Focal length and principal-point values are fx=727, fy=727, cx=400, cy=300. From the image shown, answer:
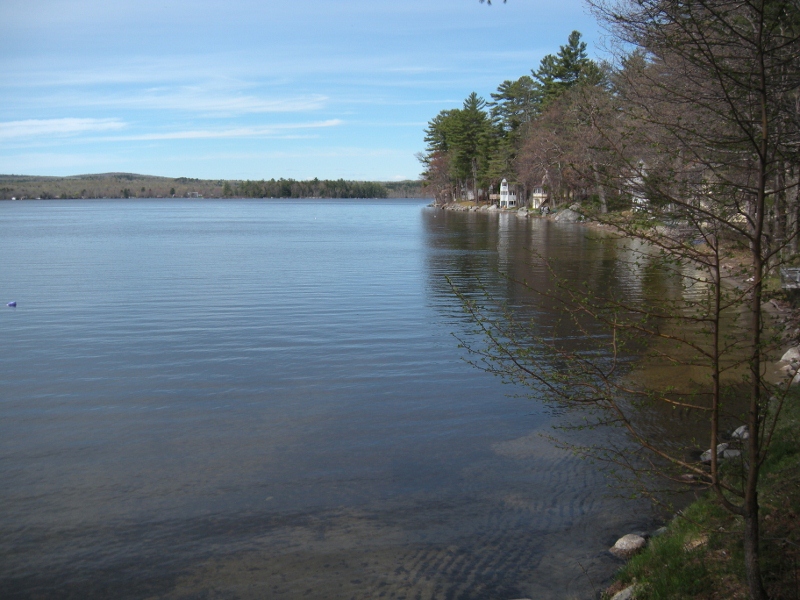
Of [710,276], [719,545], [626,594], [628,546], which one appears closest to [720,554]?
[719,545]

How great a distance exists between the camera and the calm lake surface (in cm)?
705

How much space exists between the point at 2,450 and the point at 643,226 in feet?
30.3

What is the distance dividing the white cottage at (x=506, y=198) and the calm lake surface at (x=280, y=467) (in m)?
72.6

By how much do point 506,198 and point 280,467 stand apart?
84.6 m

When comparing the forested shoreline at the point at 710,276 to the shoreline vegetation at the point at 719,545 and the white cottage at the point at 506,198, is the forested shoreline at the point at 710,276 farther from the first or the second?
the white cottage at the point at 506,198

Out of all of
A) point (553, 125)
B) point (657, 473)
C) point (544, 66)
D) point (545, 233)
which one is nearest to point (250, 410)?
point (657, 473)

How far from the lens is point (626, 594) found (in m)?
5.80

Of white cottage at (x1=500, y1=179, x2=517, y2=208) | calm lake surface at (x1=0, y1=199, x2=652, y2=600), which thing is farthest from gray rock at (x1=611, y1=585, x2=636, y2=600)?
white cottage at (x1=500, y1=179, x2=517, y2=208)

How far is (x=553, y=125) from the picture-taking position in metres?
60.9

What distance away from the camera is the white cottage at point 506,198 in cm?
9094

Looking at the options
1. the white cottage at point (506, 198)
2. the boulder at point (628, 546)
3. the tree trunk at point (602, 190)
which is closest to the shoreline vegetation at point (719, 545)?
the boulder at point (628, 546)

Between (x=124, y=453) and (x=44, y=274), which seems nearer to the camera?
(x=124, y=453)

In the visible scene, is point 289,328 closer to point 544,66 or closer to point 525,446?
point 525,446

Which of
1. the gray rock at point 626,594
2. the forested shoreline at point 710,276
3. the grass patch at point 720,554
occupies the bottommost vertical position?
the gray rock at point 626,594
